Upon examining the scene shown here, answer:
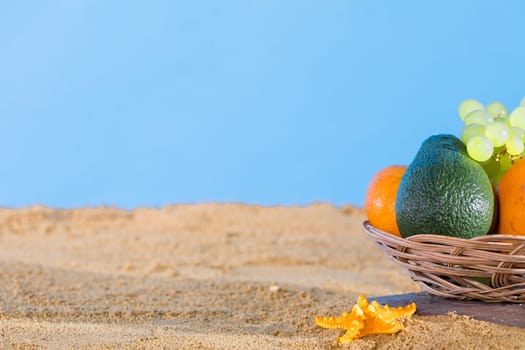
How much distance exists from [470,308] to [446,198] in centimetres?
33

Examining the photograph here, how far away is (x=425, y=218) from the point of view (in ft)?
6.67

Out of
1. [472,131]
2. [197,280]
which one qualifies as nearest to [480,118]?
[472,131]

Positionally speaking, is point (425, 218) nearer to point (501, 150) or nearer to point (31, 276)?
point (501, 150)

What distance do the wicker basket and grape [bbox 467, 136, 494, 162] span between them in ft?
1.03

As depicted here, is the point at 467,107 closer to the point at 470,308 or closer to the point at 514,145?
the point at 514,145

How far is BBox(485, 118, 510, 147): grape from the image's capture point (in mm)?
2127

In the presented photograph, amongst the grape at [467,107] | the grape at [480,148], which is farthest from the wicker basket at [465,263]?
the grape at [467,107]

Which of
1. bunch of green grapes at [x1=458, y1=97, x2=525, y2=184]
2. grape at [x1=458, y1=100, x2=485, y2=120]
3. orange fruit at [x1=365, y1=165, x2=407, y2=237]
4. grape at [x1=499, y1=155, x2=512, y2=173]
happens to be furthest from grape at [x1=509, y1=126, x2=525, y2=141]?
orange fruit at [x1=365, y1=165, x2=407, y2=237]

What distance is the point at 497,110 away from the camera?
2.38 metres

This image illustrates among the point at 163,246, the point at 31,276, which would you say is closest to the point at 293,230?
the point at 163,246

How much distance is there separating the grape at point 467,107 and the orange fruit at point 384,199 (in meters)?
0.33

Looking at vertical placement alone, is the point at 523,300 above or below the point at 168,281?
below

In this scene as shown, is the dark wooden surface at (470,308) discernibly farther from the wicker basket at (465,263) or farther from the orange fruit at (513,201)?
the orange fruit at (513,201)

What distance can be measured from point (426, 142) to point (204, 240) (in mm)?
3834
